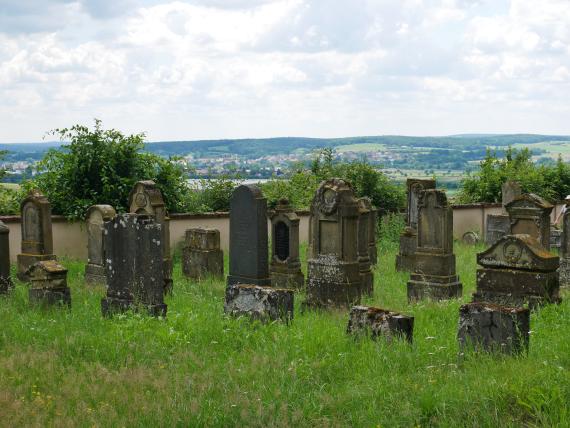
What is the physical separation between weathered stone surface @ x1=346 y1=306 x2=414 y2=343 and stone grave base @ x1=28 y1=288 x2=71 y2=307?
5112 millimetres

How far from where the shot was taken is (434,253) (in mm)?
14180

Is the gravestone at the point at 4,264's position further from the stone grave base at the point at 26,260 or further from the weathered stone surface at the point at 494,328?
the weathered stone surface at the point at 494,328

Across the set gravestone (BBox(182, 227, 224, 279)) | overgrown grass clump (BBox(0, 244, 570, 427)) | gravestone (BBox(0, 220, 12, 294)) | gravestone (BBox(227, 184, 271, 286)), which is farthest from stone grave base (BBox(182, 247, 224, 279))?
overgrown grass clump (BBox(0, 244, 570, 427))

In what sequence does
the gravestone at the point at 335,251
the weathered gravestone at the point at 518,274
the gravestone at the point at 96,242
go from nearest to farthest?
the weathered gravestone at the point at 518,274 < the gravestone at the point at 335,251 < the gravestone at the point at 96,242

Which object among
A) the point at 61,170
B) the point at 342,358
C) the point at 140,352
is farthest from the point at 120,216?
the point at 61,170

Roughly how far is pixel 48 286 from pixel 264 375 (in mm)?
5592

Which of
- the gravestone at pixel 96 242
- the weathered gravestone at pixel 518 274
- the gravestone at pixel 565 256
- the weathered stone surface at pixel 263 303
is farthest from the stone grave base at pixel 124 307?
the gravestone at pixel 565 256

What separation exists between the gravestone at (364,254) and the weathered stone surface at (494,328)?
5287mm

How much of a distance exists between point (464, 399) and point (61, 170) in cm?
1495

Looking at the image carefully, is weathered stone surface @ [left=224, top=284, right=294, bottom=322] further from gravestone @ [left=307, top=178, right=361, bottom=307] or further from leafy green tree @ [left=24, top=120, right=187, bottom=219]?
leafy green tree @ [left=24, top=120, right=187, bottom=219]

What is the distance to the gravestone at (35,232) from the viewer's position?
51.1 feet

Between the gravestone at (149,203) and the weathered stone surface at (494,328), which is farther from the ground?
the gravestone at (149,203)

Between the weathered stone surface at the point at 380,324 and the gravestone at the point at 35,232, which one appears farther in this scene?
the gravestone at the point at 35,232

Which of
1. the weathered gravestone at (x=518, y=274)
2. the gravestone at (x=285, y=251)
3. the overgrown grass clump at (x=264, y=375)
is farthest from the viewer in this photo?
the gravestone at (x=285, y=251)
